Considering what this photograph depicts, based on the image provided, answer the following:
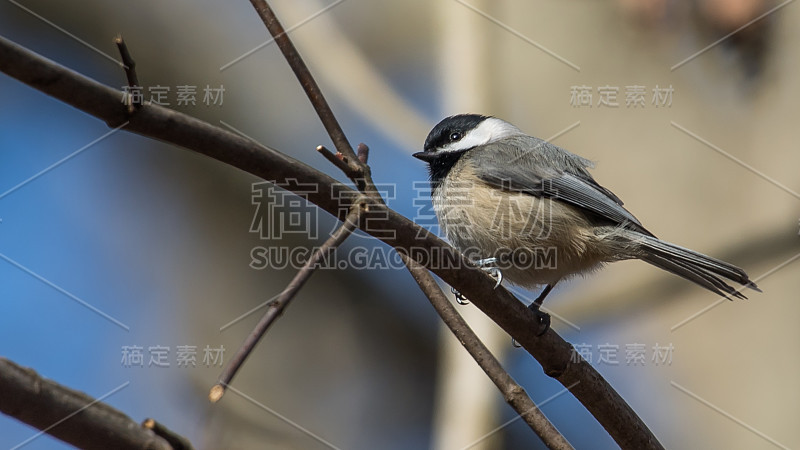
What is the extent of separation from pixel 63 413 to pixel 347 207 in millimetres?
679

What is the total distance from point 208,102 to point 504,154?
3.20 meters

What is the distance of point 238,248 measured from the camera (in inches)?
231

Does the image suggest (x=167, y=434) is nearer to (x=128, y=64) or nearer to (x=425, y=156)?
(x=128, y=64)

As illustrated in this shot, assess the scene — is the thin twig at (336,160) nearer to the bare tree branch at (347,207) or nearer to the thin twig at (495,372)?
the bare tree branch at (347,207)

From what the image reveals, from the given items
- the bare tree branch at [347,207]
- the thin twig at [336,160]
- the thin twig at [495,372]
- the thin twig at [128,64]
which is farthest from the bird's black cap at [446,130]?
the thin twig at [128,64]

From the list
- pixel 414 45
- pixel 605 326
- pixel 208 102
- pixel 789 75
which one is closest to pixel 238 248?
pixel 208 102

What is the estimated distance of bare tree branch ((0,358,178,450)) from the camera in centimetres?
124

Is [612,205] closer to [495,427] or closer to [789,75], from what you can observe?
[495,427]

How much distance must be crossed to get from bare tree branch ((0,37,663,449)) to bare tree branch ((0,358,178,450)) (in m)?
0.48

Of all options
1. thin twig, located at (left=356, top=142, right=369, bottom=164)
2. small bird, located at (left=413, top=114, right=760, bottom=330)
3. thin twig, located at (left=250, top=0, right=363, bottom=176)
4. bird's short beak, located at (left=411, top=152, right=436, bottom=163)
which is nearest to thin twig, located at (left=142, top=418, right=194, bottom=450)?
thin twig, located at (left=250, top=0, right=363, bottom=176)

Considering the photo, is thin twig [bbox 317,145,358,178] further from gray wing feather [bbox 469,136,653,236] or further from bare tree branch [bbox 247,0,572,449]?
gray wing feather [bbox 469,136,653,236]

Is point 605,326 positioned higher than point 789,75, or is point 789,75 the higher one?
point 789,75

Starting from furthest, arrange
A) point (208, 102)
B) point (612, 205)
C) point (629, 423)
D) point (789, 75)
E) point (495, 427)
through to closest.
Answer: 1. point (208, 102)
2. point (789, 75)
3. point (495, 427)
4. point (612, 205)
5. point (629, 423)

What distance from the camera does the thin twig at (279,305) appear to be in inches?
56.2
